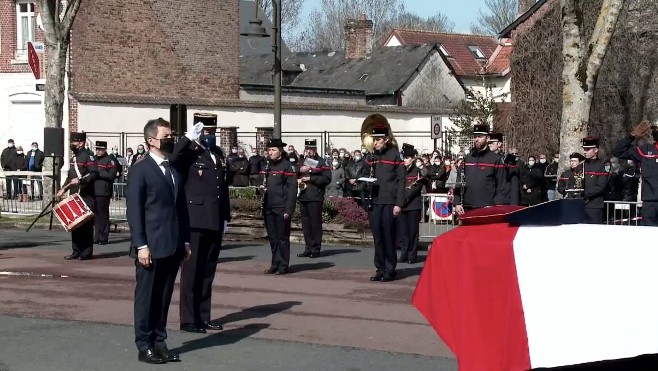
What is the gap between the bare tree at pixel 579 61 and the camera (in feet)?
62.5

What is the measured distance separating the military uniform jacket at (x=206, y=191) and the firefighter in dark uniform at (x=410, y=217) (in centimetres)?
651

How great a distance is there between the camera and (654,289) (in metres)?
7.30

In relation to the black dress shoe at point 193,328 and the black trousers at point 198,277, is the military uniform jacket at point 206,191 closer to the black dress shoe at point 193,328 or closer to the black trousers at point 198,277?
the black trousers at point 198,277

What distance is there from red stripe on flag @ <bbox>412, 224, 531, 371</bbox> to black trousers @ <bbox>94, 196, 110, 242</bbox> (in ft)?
45.5

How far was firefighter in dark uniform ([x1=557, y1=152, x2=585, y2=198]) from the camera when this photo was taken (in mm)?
17594

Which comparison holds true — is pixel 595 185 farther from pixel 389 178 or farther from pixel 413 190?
pixel 389 178

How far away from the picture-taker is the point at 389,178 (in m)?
15.6

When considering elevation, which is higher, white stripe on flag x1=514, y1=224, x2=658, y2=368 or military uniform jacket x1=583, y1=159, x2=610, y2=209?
military uniform jacket x1=583, y1=159, x2=610, y2=209

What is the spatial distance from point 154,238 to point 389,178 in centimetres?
656

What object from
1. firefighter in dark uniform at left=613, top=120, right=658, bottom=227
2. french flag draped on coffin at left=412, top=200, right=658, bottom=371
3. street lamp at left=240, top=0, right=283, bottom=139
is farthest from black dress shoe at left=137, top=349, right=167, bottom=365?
street lamp at left=240, top=0, right=283, bottom=139

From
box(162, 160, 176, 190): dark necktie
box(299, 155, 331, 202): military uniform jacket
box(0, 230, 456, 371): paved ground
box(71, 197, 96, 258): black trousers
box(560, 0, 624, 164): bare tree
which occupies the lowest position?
box(0, 230, 456, 371): paved ground

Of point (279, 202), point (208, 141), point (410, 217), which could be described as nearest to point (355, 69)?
point (410, 217)

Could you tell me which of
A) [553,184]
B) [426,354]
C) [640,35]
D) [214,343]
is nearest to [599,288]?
[426,354]

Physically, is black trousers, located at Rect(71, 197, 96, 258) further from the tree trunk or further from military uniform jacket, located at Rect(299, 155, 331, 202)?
the tree trunk
